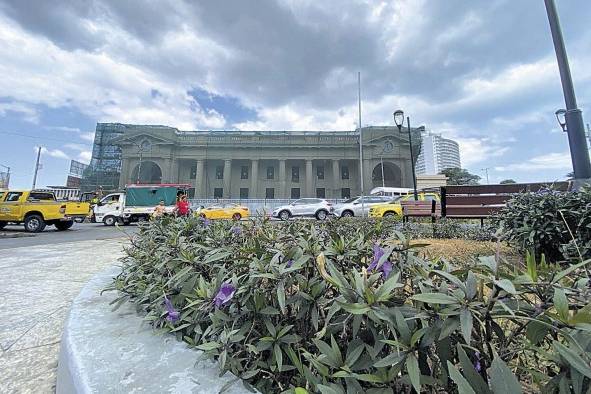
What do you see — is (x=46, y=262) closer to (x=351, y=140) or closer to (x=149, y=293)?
(x=149, y=293)

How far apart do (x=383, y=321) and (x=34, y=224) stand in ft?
51.8

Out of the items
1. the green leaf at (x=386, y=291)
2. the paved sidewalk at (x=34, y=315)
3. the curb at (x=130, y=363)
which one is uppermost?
the green leaf at (x=386, y=291)

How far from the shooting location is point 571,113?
13.0 feet

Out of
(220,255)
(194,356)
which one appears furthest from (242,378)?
(220,255)

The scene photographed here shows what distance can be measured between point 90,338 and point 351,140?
40.4 metres

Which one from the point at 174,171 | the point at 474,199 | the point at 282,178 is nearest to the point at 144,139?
the point at 174,171

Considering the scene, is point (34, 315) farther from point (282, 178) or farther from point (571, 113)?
point (282, 178)

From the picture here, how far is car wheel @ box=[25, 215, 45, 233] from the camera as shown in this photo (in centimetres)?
1198

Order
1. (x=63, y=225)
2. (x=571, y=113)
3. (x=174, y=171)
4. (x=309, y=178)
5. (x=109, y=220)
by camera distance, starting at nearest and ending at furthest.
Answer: (x=571, y=113) < (x=63, y=225) < (x=109, y=220) < (x=174, y=171) < (x=309, y=178)

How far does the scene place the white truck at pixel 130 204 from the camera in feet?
56.6

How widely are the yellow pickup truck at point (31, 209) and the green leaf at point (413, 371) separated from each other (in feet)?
51.0

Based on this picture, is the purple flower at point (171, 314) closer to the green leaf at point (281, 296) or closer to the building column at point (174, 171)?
the green leaf at point (281, 296)

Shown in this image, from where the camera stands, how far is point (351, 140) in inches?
1566

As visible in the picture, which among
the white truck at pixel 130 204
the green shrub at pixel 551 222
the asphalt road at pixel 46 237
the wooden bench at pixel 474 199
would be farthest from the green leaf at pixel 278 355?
the white truck at pixel 130 204
